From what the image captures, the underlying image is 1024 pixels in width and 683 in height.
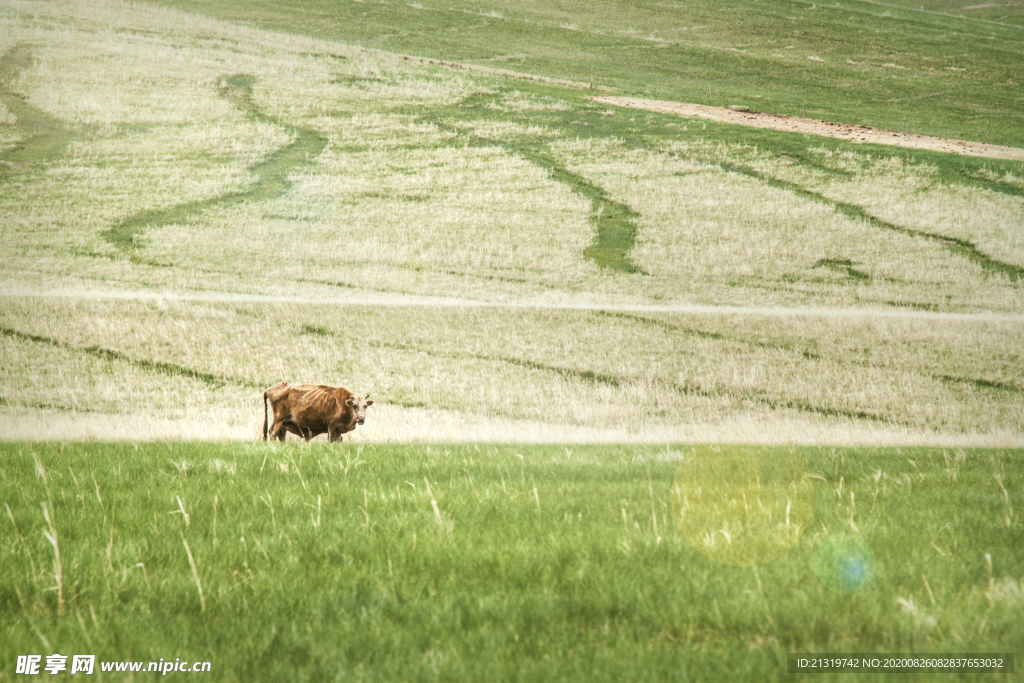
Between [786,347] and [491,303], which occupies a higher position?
[786,347]

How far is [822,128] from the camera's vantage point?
63500mm

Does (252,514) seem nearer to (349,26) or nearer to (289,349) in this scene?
(289,349)

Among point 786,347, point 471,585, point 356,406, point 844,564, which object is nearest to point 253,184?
point 786,347

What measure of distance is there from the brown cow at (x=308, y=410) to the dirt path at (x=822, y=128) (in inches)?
2300

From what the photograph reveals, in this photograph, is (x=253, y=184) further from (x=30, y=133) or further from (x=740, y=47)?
(x=740, y=47)

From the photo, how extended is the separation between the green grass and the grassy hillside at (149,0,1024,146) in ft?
246

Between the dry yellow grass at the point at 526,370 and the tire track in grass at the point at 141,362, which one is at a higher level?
the dry yellow grass at the point at 526,370

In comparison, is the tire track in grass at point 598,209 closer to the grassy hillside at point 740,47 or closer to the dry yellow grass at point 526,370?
the dry yellow grass at point 526,370

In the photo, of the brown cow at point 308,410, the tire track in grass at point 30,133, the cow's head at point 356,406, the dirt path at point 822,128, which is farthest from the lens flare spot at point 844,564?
the dirt path at point 822,128

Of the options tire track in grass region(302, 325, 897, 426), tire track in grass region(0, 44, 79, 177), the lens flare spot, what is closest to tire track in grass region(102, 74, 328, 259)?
tire track in grass region(0, 44, 79, 177)

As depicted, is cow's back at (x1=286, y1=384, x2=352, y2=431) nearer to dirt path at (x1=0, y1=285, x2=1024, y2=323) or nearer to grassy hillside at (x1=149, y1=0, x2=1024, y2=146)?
dirt path at (x1=0, y1=285, x2=1024, y2=323)

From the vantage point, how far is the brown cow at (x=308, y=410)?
512 inches

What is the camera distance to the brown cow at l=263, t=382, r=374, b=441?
13.0 meters

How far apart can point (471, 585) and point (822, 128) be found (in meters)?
69.2
